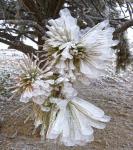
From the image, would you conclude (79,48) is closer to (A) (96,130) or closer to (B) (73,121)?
(B) (73,121)

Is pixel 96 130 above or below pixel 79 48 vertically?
below

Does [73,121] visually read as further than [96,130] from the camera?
No

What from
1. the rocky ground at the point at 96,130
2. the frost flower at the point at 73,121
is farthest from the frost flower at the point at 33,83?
the rocky ground at the point at 96,130

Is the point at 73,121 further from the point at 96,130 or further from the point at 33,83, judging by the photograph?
the point at 96,130

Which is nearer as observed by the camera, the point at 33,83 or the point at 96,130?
the point at 33,83

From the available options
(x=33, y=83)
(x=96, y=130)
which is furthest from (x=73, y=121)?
(x=96, y=130)

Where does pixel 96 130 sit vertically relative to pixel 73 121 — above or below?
below

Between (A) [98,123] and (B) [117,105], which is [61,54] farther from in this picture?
(B) [117,105]

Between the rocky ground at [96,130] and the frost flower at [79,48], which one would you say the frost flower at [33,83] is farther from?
the rocky ground at [96,130]

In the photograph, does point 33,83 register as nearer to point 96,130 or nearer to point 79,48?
point 79,48

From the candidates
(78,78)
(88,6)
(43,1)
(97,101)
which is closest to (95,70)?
(78,78)

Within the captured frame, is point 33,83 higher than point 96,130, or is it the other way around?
point 33,83
